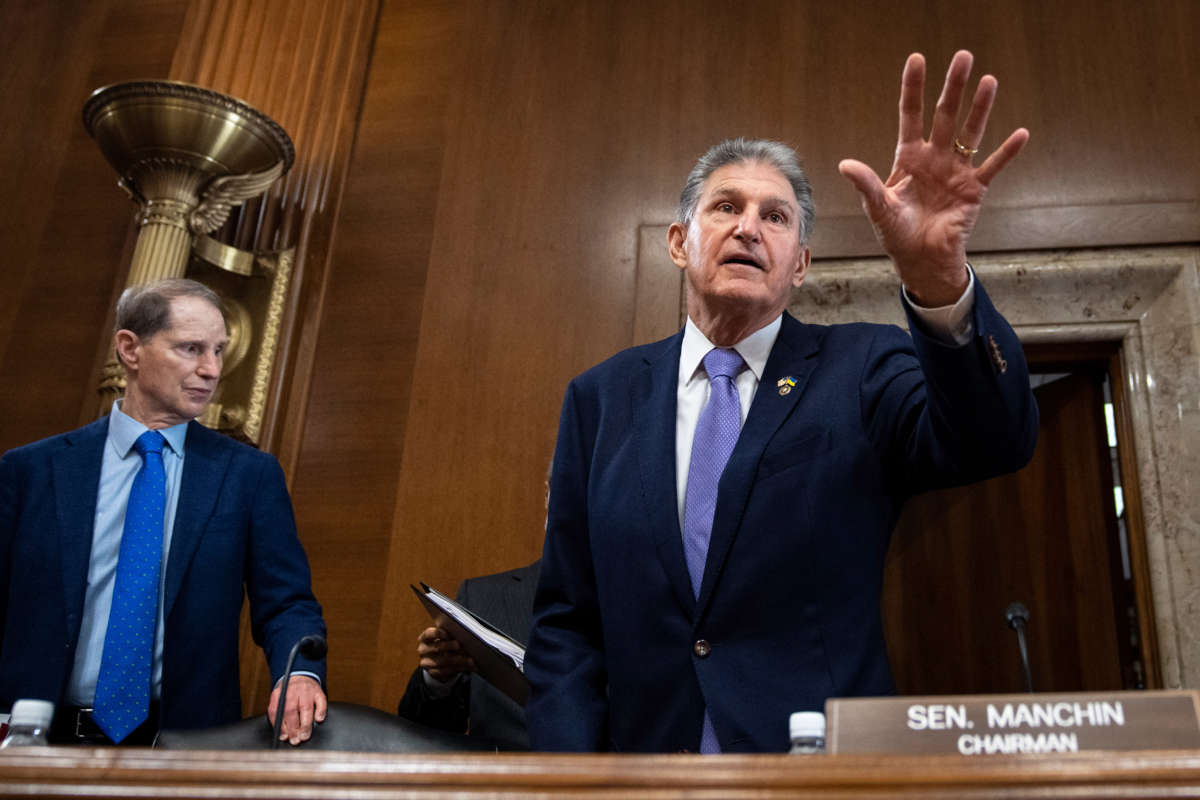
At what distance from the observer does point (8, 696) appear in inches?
78.2

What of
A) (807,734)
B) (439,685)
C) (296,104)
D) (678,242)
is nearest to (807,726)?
(807,734)

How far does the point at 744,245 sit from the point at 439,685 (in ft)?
3.77

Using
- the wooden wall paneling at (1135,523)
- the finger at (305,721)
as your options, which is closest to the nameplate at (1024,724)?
the finger at (305,721)

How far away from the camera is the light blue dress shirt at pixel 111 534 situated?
6.62ft

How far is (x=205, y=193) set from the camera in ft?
11.1

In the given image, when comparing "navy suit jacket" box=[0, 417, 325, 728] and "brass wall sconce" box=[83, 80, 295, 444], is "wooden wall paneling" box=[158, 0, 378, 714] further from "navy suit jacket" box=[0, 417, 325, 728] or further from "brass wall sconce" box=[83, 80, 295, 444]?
"navy suit jacket" box=[0, 417, 325, 728]

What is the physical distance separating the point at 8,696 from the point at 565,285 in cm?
199

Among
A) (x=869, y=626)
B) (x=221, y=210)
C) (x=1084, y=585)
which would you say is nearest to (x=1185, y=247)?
(x=1084, y=585)

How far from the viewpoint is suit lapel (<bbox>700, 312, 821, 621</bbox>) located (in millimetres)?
1499

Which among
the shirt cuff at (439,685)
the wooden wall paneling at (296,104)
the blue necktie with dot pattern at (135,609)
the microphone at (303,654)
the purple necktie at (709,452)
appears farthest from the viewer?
the wooden wall paneling at (296,104)

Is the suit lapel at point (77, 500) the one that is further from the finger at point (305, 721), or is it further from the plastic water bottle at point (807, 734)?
the plastic water bottle at point (807, 734)

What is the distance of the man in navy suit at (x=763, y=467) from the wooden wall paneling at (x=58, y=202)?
2.51m

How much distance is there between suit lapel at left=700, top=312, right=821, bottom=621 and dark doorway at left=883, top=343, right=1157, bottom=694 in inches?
66.0

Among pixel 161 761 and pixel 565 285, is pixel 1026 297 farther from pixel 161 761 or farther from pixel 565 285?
pixel 161 761
